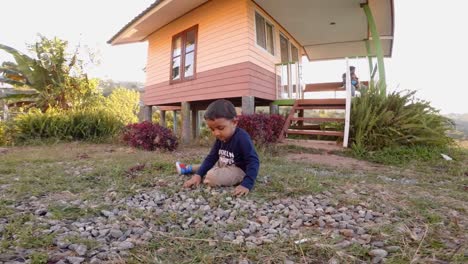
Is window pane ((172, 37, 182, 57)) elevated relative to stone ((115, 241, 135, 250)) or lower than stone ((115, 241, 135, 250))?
elevated

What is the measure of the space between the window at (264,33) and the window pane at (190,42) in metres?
2.27

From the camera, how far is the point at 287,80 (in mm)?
8195

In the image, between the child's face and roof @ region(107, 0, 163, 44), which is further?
roof @ region(107, 0, 163, 44)

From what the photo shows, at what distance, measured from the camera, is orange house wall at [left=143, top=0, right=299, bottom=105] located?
6777 mm

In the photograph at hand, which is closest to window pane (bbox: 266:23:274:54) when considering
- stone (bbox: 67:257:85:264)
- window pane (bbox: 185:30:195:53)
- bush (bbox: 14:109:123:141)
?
window pane (bbox: 185:30:195:53)

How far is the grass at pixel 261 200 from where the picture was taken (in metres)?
1.29

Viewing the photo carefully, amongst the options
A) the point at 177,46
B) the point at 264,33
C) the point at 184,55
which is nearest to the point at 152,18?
the point at 177,46

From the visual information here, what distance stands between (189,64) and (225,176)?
6.84 m

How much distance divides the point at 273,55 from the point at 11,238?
25.5 feet

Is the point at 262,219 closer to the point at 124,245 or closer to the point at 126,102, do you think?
the point at 124,245

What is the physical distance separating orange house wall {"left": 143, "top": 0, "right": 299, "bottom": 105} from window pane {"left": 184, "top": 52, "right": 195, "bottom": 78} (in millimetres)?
→ 318

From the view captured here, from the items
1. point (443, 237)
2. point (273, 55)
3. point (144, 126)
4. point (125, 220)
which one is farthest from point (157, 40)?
point (443, 237)

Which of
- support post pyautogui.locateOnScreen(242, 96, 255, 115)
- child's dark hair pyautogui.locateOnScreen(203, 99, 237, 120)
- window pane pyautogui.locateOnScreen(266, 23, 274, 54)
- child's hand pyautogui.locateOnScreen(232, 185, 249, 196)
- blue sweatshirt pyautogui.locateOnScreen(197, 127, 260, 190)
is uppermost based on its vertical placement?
window pane pyautogui.locateOnScreen(266, 23, 274, 54)

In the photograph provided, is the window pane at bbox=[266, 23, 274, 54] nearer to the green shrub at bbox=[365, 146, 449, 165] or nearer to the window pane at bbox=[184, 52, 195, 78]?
the window pane at bbox=[184, 52, 195, 78]
